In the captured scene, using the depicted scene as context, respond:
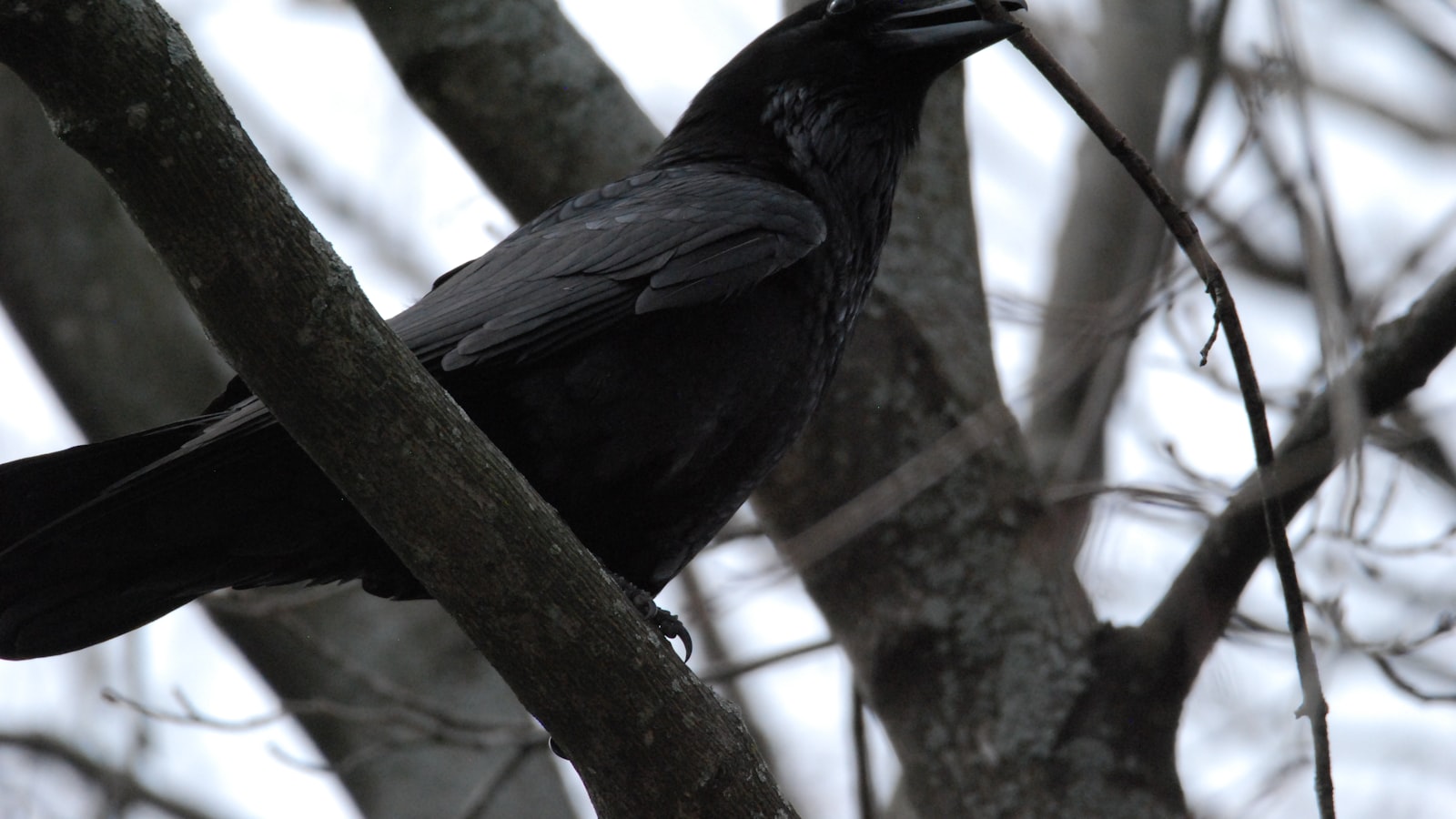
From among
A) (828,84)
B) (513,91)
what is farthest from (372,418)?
(513,91)

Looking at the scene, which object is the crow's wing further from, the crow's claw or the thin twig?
the thin twig

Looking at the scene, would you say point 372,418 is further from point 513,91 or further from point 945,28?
point 513,91

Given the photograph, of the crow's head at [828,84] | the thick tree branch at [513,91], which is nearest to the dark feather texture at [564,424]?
the crow's head at [828,84]

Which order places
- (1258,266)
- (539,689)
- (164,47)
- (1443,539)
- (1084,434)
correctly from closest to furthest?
(164,47) → (539,689) → (1443,539) → (1084,434) → (1258,266)

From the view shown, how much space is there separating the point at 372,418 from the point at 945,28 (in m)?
2.18

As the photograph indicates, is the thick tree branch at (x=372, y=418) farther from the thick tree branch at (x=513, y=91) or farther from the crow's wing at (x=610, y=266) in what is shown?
the thick tree branch at (x=513, y=91)

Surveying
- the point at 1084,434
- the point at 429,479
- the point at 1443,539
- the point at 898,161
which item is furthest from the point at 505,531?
the point at 1084,434

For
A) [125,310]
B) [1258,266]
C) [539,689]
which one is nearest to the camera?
[539,689]

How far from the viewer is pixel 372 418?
7.76 ft

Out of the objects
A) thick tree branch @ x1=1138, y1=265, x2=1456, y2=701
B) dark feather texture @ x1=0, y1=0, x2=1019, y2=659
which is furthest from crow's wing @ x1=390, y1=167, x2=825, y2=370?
thick tree branch @ x1=1138, y1=265, x2=1456, y2=701

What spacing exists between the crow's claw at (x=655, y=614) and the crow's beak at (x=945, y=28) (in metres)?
1.67

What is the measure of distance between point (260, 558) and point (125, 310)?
3.23 metres

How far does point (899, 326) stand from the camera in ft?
14.7

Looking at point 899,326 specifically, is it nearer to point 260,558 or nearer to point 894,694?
point 894,694
